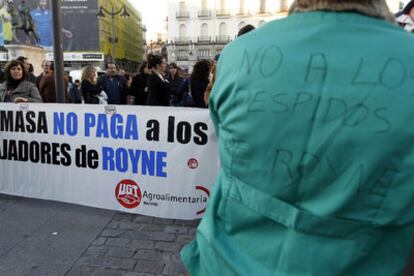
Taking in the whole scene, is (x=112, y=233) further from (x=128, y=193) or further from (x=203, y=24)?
(x=203, y=24)

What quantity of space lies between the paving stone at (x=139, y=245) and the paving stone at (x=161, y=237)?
0.34ft

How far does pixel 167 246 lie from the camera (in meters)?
3.56

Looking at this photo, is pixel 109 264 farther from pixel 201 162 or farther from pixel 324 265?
pixel 324 265

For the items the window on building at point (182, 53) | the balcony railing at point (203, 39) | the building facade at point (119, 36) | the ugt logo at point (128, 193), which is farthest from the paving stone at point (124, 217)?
the window on building at point (182, 53)

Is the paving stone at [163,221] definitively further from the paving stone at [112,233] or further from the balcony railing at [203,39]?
the balcony railing at [203,39]

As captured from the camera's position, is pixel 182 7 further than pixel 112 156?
Yes

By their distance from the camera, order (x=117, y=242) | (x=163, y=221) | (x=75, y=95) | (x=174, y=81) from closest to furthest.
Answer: (x=117, y=242)
(x=163, y=221)
(x=75, y=95)
(x=174, y=81)

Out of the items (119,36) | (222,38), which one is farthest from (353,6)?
(222,38)

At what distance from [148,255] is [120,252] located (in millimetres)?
253

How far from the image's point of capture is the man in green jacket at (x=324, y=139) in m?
0.89

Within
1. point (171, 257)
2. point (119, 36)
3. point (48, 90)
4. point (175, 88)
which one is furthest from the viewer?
point (119, 36)

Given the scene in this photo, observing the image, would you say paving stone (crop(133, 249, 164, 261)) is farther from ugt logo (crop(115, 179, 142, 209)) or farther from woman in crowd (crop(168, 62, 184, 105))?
woman in crowd (crop(168, 62, 184, 105))

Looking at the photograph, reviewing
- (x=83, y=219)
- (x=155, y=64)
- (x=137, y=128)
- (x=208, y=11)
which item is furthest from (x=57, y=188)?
(x=208, y=11)

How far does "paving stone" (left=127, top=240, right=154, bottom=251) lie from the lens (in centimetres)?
351
